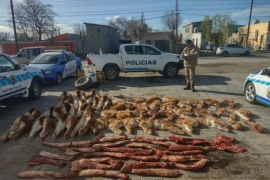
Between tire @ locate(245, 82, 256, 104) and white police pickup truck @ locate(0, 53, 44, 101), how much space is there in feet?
24.1

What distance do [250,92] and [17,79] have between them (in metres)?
7.39

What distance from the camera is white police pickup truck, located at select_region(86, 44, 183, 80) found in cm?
1104

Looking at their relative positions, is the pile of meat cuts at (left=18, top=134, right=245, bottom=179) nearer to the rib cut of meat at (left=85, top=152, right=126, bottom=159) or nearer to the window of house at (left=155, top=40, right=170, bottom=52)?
the rib cut of meat at (left=85, top=152, right=126, bottom=159)

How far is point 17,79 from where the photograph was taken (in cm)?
681

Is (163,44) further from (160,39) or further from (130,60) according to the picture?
(130,60)

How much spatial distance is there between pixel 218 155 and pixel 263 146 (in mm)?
996

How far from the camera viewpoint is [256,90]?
21.1 ft

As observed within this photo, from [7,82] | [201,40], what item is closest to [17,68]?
[7,82]

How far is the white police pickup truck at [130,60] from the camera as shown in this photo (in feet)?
36.2

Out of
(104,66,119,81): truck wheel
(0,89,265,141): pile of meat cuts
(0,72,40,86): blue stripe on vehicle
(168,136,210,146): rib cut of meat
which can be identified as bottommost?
(168,136,210,146): rib cut of meat

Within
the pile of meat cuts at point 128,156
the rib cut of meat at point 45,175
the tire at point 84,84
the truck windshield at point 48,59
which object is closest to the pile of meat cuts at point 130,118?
the pile of meat cuts at point 128,156

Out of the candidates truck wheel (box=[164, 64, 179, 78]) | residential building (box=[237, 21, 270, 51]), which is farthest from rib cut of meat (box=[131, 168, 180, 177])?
residential building (box=[237, 21, 270, 51])

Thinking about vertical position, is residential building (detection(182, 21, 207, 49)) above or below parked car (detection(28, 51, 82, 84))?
above

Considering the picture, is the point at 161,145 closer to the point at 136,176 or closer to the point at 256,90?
the point at 136,176
